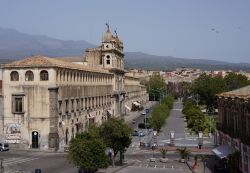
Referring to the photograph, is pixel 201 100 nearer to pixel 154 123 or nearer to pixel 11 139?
pixel 154 123

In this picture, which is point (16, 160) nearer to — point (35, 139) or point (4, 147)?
point (4, 147)

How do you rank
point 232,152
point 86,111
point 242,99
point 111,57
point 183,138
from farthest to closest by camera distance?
point 111,57, point 86,111, point 183,138, point 232,152, point 242,99

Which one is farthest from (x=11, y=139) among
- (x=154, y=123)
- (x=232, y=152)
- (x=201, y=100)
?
(x=201, y=100)

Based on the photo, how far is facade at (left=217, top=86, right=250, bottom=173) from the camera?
126 feet

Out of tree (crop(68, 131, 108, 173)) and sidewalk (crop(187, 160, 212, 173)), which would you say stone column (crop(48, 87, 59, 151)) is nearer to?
sidewalk (crop(187, 160, 212, 173))

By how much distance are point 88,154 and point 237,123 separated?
13.0m

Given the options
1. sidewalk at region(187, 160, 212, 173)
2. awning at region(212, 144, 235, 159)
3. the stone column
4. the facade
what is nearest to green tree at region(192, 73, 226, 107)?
the stone column

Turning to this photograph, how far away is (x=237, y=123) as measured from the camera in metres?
42.6

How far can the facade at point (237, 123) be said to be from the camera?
126 feet

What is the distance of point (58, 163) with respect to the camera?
172 ft

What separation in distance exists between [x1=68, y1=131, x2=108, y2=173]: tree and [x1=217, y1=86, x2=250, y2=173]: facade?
11193 mm

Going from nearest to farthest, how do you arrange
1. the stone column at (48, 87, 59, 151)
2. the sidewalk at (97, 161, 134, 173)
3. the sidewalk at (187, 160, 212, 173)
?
the sidewalk at (97, 161, 134, 173), the sidewalk at (187, 160, 212, 173), the stone column at (48, 87, 59, 151)

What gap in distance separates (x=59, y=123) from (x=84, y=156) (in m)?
28.3

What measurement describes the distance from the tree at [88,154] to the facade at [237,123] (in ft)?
36.7
